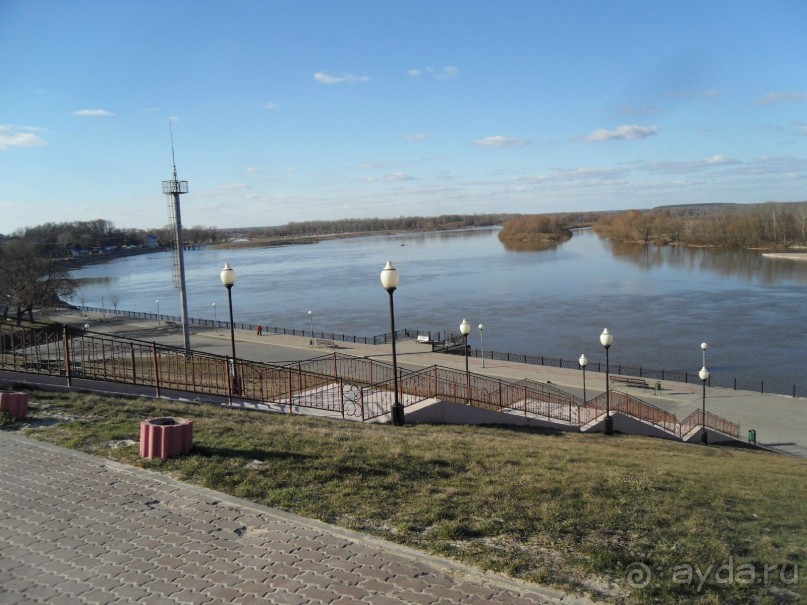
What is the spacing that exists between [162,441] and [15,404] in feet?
9.64

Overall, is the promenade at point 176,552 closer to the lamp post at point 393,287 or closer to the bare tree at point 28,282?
the lamp post at point 393,287

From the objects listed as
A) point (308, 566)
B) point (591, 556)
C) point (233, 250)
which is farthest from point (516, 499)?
point (233, 250)

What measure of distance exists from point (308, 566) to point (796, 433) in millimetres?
20211

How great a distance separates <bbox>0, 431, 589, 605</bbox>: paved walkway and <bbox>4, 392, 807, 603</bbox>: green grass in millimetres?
245

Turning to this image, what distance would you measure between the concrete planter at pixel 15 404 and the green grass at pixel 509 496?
22 cm

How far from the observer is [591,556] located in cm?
475

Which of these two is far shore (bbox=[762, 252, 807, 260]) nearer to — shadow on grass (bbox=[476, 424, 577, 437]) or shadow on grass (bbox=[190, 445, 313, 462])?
shadow on grass (bbox=[476, 424, 577, 437])

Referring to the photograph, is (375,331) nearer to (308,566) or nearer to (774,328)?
(774,328)

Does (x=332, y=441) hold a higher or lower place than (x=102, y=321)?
higher

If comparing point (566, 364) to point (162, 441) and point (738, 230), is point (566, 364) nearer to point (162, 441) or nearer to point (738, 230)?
point (162, 441)

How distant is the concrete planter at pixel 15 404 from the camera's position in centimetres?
827

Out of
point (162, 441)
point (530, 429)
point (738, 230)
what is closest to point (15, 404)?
point (162, 441)

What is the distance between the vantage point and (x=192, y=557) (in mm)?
4781

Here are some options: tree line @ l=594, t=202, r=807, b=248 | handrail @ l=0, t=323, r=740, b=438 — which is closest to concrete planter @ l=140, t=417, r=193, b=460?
handrail @ l=0, t=323, r=740, b=438
